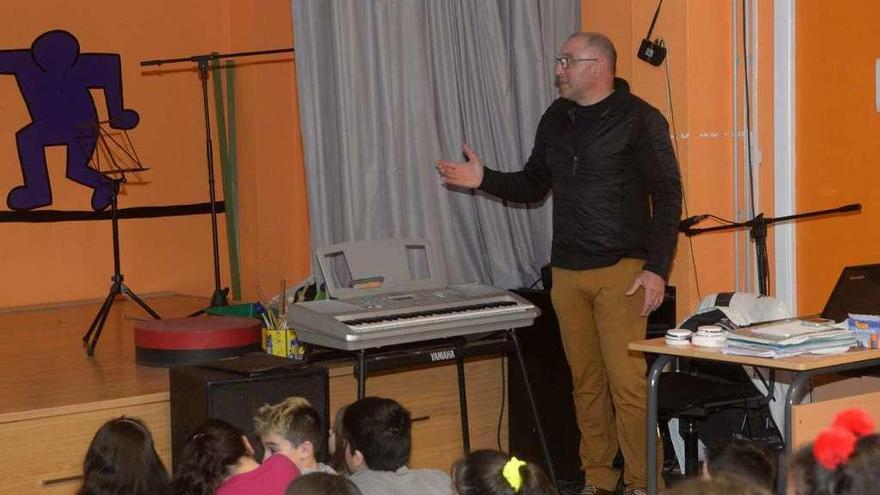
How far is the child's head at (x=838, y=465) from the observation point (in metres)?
2.18

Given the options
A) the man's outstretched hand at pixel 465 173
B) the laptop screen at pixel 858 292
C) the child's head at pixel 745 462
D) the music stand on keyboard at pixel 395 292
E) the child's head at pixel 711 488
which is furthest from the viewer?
the man's outstretched hand at pixel 465 173

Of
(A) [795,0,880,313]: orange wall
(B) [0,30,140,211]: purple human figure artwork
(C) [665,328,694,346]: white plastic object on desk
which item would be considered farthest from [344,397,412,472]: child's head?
(B) [0,30,140,211]: purple human figure artwork

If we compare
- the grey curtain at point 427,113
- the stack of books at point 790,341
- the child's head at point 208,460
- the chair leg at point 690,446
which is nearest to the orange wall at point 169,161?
the grey curtain at point 427,113

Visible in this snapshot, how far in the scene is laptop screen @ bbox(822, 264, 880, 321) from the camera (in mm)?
4402

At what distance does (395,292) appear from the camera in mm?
4852

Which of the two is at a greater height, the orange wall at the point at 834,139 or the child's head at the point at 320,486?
the orange wall at the point at 834,139

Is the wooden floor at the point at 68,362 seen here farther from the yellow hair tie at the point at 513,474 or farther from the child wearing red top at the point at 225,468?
the yellow hair tie at the point at 513,474

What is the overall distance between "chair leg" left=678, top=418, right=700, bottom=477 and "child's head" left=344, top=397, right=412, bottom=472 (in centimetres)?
155

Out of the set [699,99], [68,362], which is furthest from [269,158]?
[699,99]

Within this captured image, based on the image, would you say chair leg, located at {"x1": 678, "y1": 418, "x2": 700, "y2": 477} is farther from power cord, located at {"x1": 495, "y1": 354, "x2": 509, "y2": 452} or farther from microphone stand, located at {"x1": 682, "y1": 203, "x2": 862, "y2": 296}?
power cord, located at {"x1": 495, "y1": 354, "x2": 509, "y2": 452}

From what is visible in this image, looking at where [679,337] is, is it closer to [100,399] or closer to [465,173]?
[465,173]

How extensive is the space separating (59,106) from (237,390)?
4.32 m

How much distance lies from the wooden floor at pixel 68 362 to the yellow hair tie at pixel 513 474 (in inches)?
82.3

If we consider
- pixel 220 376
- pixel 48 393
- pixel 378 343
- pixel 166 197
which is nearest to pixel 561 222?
pixel 378 343
